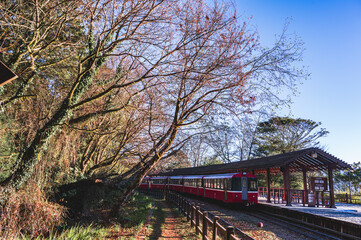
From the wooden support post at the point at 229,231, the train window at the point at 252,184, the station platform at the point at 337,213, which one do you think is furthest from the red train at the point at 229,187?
the wooden support post at the point at 229,231

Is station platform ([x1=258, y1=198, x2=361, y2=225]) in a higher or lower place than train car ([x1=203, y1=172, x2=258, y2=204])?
lower

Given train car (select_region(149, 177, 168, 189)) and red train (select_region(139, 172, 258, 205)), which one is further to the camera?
train car (select_region(149, 177, 168, 189))

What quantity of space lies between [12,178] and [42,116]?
2121 mm

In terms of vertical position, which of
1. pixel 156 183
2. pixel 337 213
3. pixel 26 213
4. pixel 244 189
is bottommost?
pixel 156 183

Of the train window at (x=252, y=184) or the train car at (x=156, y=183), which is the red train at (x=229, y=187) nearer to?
the train window at (x=252, y=184)

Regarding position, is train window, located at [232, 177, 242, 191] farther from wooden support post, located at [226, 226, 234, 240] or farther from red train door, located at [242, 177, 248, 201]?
wooden support post, located at [226, 226, 234, 240]

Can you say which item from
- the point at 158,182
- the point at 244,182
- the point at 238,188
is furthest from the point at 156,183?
the point at 238,188

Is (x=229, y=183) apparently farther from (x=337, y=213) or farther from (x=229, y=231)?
(x=229, y=231)

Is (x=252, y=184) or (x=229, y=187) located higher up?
(x=252, y=184)

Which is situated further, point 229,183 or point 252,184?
point 252,184

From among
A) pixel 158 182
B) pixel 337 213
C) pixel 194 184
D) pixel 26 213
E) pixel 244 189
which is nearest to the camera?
pixel 26 213

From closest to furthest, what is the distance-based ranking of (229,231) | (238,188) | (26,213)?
(229,231) < (26,213) < (238,188)

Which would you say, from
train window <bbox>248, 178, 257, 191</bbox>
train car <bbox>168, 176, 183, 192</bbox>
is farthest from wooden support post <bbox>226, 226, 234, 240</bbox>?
A: train car <bbox>168, 176, 183, 192</bbox>

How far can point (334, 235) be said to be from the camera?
1026 cm
